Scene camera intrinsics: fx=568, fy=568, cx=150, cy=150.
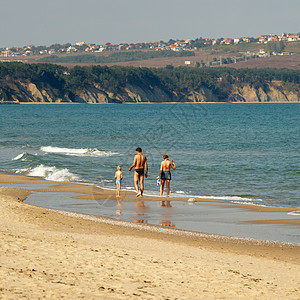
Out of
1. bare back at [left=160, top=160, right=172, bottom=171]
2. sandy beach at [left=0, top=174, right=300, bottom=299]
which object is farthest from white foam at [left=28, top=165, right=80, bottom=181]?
sandy beach at [left=0, top=174, right=300, bottom=299]

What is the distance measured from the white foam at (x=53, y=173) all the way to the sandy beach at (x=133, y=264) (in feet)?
34.6

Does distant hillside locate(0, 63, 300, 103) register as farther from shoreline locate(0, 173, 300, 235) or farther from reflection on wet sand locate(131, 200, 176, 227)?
reflection on wet sand locate(131, 200, 176, 227)

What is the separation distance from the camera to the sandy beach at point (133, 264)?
727cm

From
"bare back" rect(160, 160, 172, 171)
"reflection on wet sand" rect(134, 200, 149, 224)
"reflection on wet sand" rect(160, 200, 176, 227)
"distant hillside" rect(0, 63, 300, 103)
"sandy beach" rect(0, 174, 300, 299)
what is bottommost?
"reflection on wet sand" rect(134, 200, 149, 224)

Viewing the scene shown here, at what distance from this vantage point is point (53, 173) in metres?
24.8

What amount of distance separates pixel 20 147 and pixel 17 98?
470 feet

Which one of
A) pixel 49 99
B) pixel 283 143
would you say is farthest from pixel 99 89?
pixel 283 143

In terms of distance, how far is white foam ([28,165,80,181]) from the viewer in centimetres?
2359

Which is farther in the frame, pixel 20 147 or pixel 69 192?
pixel 20 147

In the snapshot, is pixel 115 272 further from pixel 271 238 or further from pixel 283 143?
pixel 283 143

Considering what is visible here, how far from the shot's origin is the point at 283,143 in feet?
157

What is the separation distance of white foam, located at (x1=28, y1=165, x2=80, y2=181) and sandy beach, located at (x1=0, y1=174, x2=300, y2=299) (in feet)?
34.6

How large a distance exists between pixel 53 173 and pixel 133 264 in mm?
16613

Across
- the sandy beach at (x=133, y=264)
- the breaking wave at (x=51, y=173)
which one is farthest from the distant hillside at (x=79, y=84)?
the sandy beach at (x=133, y=264)
